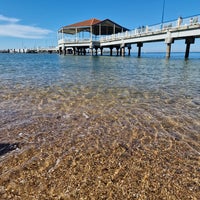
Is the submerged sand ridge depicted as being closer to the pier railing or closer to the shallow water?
the shallow water

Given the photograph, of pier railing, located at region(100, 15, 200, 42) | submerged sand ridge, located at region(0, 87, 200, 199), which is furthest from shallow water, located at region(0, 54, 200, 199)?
pier railing, located at region(100, 15, 200, 42)

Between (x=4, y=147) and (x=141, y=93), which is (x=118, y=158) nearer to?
(x=4, y=147)

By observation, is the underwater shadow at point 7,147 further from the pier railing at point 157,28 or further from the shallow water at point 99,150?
the pier railing at point 157,28

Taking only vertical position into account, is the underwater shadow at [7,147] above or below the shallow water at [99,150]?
above

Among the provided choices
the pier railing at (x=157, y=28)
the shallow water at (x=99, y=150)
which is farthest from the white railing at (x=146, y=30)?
the shallow water at (x=99, y=150)

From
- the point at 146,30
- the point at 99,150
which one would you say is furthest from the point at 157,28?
the point at 99,150

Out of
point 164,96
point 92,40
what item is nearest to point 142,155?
point 164,96

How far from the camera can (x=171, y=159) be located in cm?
256

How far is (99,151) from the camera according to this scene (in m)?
2.76

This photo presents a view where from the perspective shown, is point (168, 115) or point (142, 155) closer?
point (142, 155)

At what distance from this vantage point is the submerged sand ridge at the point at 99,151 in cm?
201

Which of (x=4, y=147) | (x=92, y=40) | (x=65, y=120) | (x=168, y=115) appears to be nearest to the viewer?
(x=4, y=147)

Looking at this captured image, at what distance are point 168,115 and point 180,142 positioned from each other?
4.33ft

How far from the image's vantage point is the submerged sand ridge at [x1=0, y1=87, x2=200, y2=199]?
2014 millimetres
